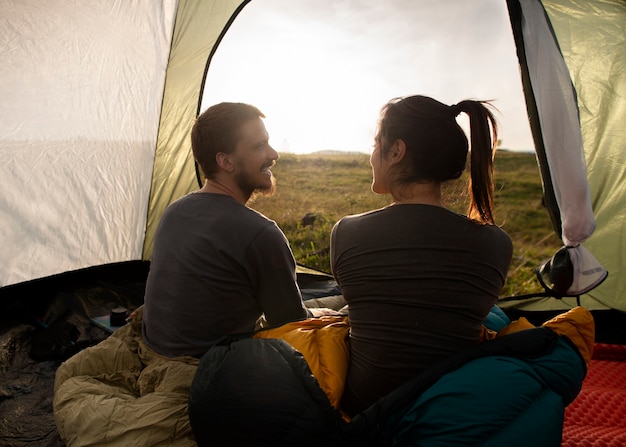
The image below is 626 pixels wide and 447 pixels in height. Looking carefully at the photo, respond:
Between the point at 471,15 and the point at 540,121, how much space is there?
1.92m

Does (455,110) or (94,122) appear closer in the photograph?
(455,110)

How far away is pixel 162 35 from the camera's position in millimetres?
3611

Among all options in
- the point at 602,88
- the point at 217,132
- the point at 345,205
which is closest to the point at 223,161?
the point at 217,132

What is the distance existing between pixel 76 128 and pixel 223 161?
72.4 inches

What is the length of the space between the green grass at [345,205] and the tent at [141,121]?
3.72 ft

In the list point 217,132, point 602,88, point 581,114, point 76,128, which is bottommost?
point 76,128

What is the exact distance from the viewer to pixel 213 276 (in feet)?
5.52

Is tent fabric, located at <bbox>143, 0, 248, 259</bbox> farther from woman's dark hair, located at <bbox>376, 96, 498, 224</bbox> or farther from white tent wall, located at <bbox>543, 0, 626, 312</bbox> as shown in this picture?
woman's dark hair, located at <bbox>376, 96, 498, 224</bbox>

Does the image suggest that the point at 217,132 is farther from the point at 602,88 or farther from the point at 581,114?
the point at 602,88

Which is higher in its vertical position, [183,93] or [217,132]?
[183,93]

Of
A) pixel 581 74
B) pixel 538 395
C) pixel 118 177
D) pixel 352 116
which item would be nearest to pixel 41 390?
pixel 118 177

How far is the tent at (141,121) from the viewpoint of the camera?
2.51 metres

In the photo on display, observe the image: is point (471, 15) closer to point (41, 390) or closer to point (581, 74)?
point (581, 74)

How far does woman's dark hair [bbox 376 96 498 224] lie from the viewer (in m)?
1.45
